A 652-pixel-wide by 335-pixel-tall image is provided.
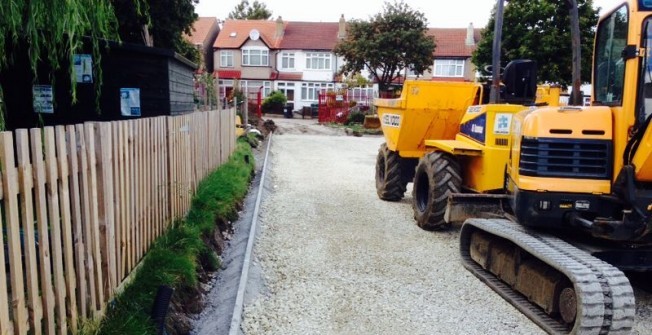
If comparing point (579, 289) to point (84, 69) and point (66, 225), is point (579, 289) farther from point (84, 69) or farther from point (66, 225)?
point (84, 69)

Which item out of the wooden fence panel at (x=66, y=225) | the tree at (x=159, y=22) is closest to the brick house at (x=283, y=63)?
the tree at (x=159, y=22)

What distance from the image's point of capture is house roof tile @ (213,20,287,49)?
52406mm

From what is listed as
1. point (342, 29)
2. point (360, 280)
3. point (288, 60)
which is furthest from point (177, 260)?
point (342, 29)

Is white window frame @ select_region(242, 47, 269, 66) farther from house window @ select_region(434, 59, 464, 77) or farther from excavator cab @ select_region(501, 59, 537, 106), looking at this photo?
excavator cab @ select_region(501, 59, 537, 106)

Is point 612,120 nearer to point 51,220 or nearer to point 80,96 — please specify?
point 51,220

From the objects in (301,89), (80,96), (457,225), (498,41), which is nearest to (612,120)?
(498,41)

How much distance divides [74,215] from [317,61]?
Result: 4985 centimetres

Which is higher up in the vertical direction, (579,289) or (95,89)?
(95,89)

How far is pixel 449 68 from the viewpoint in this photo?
51.7m

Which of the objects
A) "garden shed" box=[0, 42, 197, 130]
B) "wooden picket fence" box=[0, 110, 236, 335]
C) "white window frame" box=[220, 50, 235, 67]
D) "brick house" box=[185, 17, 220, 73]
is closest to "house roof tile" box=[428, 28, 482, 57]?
"white window frame" box=[220, 50, 235, 67]

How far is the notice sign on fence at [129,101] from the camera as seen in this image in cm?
865

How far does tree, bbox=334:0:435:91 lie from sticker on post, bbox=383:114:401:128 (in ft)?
99.5

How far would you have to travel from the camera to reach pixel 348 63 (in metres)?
41.9

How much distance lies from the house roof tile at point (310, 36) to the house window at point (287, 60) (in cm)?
69
